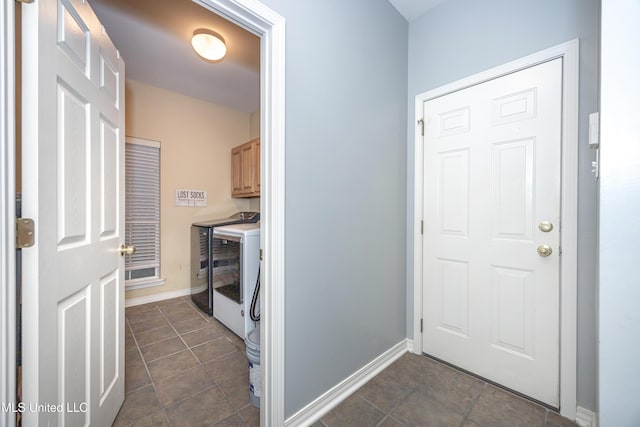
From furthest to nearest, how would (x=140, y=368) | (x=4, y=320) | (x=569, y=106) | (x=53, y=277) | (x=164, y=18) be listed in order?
1. (x=164, y=18)
2. (x=140, y=368)
3. (x=569, y=106)
4. (x=53, y=277)
5. (x=4, y=320)

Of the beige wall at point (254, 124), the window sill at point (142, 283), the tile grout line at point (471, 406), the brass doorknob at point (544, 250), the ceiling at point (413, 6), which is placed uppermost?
the ceiling at point (413, 6)

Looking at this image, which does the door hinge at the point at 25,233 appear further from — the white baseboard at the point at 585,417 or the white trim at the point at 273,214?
the white baseboard at the point at 585,417

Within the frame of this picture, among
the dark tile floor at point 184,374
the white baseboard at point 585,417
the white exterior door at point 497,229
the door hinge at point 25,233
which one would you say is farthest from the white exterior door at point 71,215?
the white baseboard at point 585,417

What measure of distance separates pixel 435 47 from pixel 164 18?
220cm

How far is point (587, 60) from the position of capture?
1.35 m

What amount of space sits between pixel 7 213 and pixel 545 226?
2.37 meters

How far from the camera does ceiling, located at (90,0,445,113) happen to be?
192 cm

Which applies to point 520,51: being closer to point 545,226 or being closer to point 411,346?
point 545,226

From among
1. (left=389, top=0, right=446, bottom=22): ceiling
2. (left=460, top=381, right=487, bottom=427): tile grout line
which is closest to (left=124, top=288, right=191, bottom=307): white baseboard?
(left=460, top=381, right=487, bottom=427): tile grout line

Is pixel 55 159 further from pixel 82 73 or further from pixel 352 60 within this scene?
pixel 352 60

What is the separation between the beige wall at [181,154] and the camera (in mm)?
3111

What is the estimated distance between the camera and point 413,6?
76.2 inches

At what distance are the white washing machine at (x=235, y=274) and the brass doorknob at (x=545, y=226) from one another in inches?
81.9

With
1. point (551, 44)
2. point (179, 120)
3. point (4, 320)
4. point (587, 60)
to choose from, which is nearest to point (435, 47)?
point (551, 44)
